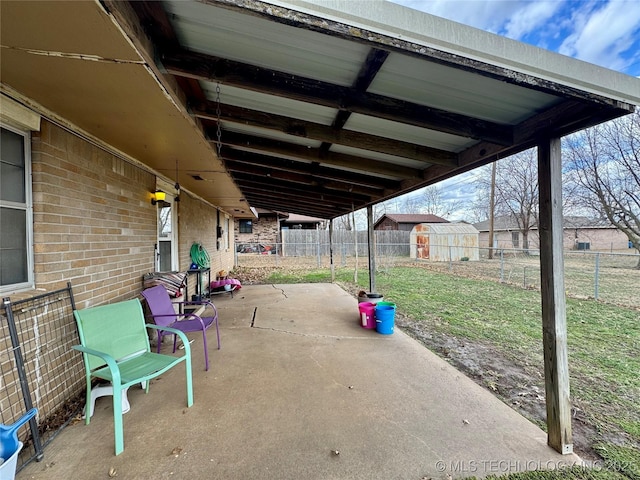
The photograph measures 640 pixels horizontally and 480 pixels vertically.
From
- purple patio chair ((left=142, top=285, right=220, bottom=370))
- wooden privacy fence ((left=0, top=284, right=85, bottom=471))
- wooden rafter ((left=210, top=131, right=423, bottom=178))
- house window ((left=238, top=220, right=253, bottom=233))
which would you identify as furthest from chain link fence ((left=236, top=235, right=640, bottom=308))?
wooden privacy fence ((left=0, top=284, right=85, bottom=471))

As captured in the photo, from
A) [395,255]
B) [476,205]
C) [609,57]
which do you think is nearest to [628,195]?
[609,57]

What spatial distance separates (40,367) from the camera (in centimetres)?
198

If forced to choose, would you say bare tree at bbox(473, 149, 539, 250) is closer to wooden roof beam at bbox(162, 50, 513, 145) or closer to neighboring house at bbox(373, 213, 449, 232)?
neighboring house at bbox(373, 213, 449, 232)

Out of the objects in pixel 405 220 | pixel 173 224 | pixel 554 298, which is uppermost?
pixel 405 220

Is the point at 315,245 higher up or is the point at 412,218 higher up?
the point at 412,218

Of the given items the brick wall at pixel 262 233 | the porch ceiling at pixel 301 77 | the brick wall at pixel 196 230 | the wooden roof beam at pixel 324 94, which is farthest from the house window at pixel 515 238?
the wooden roof beam at pixel 324 94

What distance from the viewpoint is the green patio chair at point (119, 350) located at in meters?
1.84

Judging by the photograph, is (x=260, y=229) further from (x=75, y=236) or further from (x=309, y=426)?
(x=309, y=426)

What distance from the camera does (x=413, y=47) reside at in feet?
3.65

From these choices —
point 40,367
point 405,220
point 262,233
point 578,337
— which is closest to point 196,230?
point 40,367

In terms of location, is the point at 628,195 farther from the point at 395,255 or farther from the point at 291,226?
the point at 291,226

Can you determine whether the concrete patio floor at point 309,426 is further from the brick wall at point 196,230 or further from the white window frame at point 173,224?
the brick wall at point 196,230

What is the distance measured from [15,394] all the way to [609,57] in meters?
9.98

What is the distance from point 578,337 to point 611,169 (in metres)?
11.5
